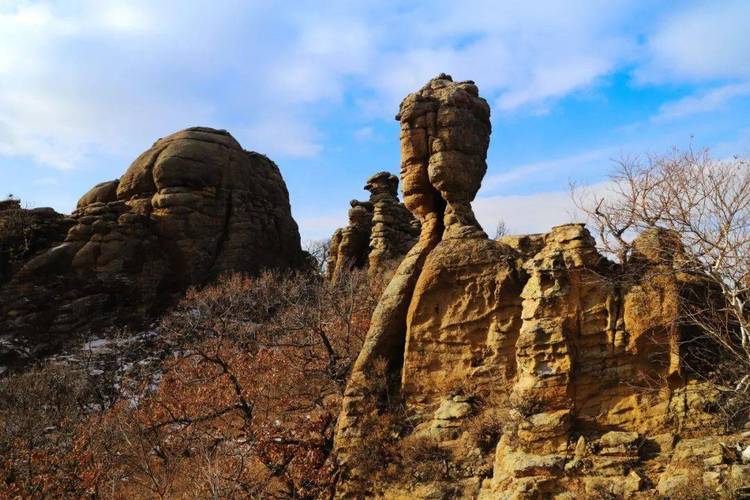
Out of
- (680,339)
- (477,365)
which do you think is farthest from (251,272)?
(680,339)

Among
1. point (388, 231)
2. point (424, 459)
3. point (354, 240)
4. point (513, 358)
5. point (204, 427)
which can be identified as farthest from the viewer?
point (354, 240)

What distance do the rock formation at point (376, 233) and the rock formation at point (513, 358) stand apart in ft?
53.0

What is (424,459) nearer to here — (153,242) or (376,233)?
(376,233)

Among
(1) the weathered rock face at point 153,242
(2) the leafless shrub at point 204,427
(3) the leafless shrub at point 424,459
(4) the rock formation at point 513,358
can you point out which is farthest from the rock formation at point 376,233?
(3) the leafless shrub at point 424,459

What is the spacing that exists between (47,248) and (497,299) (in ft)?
104

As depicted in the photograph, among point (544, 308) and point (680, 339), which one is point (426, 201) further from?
point (680, 339)

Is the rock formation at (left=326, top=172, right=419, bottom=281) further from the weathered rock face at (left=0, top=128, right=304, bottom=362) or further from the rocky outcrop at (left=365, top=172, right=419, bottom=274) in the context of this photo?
the weathered rock face at (left=0, top=128, right=304, bottom=362)

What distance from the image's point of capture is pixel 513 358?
12.3 metres

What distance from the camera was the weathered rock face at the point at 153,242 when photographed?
33.1 metres

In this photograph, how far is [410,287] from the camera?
46.3 feet

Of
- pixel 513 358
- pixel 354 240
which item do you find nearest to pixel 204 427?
→ pixel 513 358

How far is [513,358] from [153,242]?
93.3 ft

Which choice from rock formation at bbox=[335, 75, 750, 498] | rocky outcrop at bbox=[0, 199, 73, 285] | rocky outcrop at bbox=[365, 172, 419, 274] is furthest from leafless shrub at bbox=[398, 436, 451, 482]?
rocky outcrop at bbox=[0, 199, 73, 285]

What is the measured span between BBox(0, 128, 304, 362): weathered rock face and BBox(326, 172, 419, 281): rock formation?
245 inches
